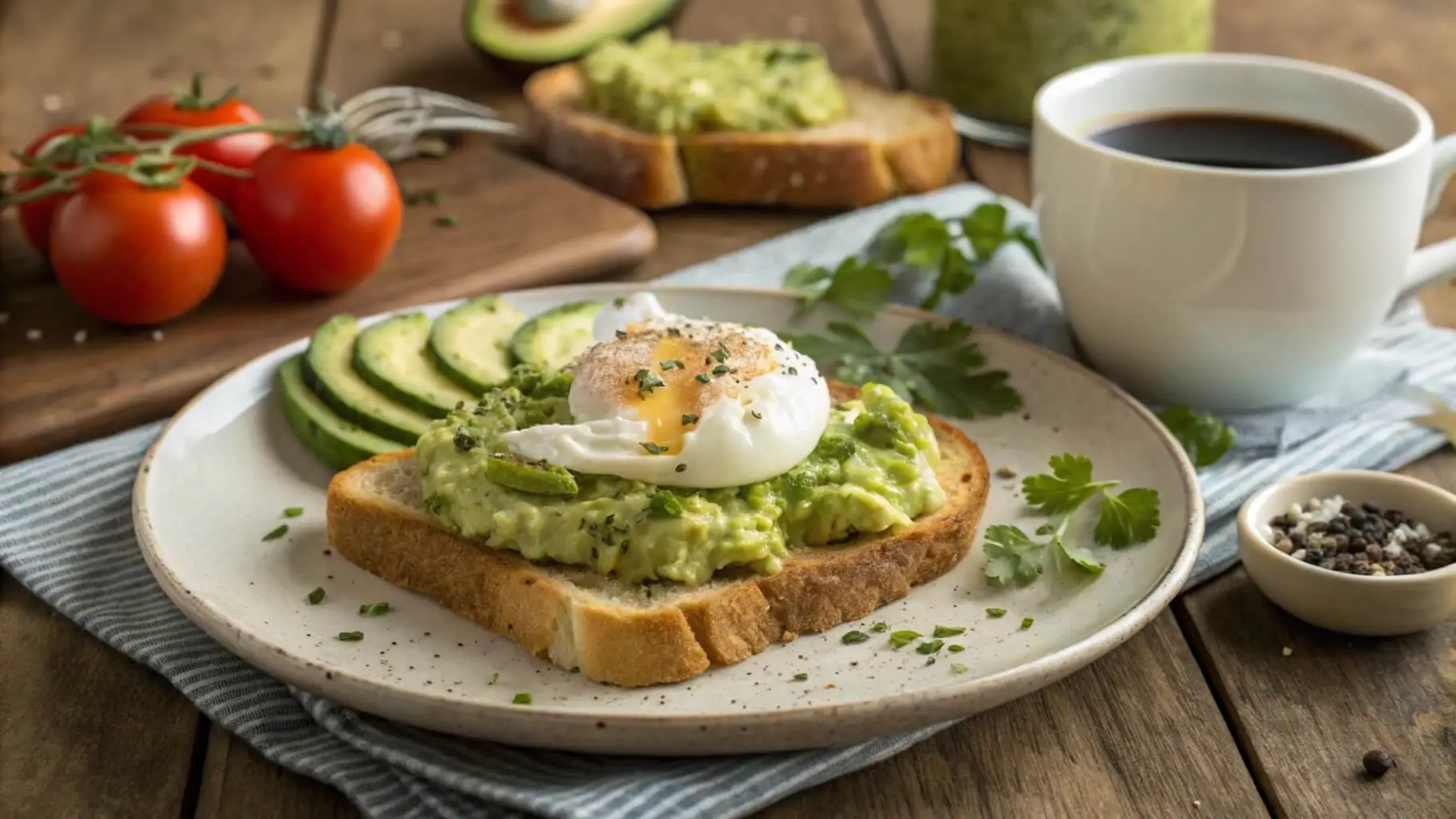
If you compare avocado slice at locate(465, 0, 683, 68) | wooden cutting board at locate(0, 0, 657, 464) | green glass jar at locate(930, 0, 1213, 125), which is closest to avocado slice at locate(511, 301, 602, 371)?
wooden cutting board at locate(0, 0, 657, 464)

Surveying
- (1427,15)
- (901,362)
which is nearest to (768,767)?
(901,362)

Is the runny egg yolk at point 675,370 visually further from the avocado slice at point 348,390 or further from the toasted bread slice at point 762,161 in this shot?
the toasted bread slice at point 762,161

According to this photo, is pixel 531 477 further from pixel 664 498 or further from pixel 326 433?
pixel 326 433

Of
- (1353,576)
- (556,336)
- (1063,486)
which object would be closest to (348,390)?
(556,336)

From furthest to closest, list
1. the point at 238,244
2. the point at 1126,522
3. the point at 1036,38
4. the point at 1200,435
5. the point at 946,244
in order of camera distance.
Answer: the point at 1036,38 < the point at 238,244 < the point at 946,244 < the point at 1200,435 < the point at 1126,522

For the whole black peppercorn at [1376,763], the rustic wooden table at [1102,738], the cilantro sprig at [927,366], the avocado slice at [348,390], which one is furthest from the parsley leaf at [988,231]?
the whole black peppercorn at [1376,763]
